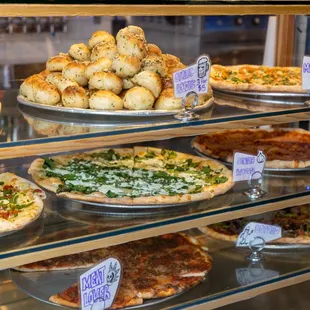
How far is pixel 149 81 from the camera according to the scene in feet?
8.80

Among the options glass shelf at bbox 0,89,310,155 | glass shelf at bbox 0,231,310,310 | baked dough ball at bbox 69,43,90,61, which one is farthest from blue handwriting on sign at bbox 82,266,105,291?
baked dough ball at bbox 69,43,90,61

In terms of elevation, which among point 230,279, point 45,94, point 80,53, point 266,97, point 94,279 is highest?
point 80,53

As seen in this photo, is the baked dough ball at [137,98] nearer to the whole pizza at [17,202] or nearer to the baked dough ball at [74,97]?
the baked dough ball at [74,97]

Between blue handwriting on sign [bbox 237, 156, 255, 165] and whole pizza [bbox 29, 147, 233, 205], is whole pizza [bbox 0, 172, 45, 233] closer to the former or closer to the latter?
whole pizza [bbox 29, 147, 233, 205]

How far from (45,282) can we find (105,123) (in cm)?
77

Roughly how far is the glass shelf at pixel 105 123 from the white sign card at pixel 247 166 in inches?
9.6

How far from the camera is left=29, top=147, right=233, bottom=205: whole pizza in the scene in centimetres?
277

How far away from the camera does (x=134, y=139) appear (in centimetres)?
245

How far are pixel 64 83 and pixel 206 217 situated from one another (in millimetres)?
779

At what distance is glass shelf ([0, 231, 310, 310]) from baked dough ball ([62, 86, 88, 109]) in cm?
76

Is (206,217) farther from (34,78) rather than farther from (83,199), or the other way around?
(34,78)

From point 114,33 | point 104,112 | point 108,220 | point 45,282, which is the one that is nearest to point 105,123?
point 104,112

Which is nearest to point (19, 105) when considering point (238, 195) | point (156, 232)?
point (156, 232)

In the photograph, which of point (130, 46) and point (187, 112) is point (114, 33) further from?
point (187, 112)
